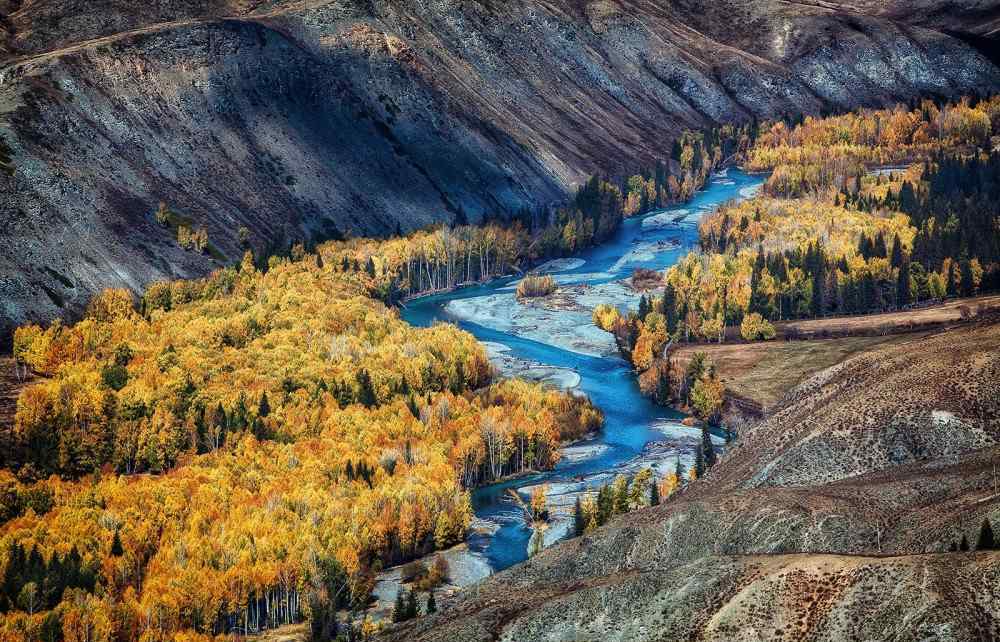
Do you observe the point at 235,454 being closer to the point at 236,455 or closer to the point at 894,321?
the point at 236,455

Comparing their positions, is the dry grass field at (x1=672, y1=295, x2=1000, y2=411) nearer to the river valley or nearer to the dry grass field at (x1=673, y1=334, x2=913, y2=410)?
the dry grass field at (x1=673, y1=334, x2=913, y2=410)

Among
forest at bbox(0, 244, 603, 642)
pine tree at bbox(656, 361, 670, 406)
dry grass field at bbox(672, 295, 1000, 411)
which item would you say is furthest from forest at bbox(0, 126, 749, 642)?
dry grass field at bbox(672, 295, 1000, 411)

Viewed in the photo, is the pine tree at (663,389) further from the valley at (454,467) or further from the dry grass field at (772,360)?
the dry grass field at (772,360)

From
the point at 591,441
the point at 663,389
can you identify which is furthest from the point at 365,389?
the point at 663,389

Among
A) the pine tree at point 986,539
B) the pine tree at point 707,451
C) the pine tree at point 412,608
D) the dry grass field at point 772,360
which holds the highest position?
the pine tree at point 986,539

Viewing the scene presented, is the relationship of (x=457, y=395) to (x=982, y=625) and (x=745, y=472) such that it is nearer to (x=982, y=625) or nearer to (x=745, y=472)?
(x=745, y=472)

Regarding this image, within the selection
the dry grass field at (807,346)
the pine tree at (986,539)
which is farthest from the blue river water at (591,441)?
the pine tree at (986,539)
